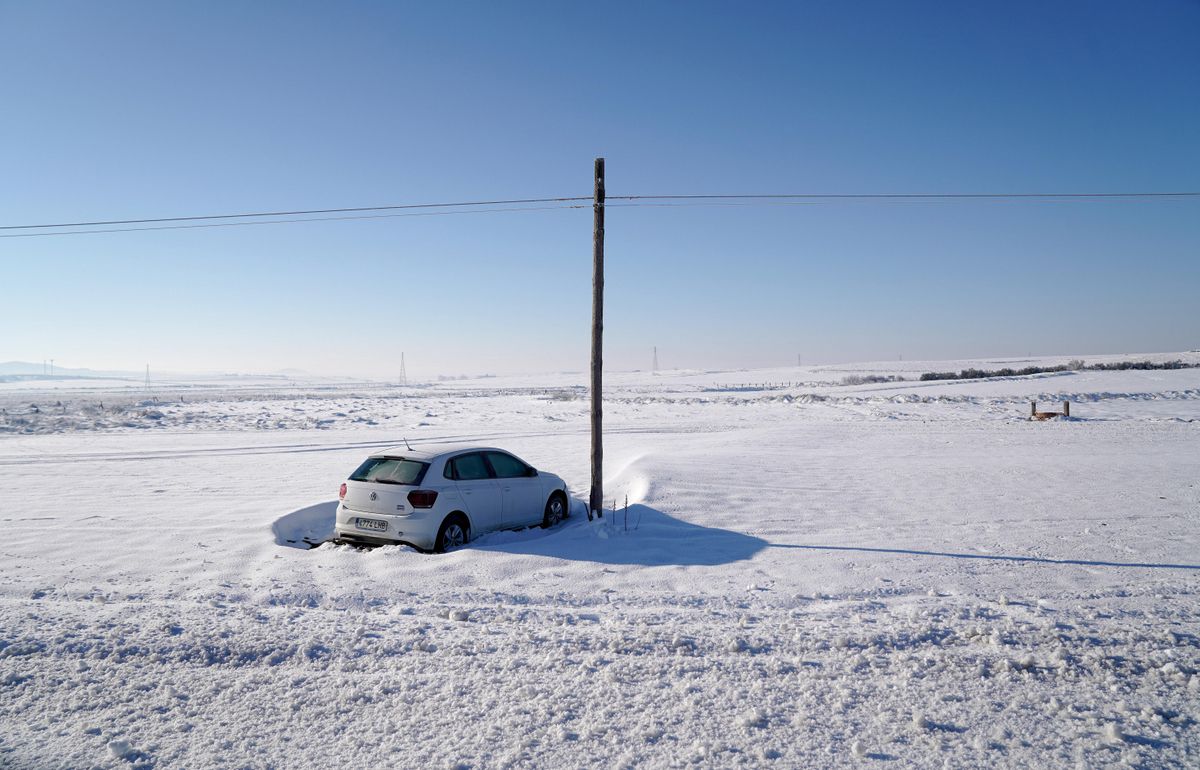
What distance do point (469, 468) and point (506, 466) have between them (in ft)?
2.85

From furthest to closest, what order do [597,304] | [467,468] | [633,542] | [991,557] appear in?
[597,304]
[467,468]
[633,542]
[991,557]

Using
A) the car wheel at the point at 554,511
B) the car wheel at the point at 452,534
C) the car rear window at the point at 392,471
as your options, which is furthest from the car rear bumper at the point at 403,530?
the car wheel at the point at 554,511

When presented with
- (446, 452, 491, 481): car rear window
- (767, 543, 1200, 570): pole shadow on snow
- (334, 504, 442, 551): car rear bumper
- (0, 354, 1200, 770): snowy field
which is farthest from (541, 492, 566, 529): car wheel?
(767, 543, 1200, 570): pole shadow on snow

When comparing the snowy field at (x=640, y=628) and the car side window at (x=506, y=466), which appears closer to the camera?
the snowy field at (x=640, y=628)

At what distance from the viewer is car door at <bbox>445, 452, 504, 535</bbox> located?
33.1 ft

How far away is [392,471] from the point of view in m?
9.86

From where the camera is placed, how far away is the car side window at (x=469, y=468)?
10.1m

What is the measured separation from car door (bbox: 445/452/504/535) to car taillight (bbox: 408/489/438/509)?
1.68ft

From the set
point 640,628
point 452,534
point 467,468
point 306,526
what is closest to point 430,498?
point 452,534

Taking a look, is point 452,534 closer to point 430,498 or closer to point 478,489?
point 430,498

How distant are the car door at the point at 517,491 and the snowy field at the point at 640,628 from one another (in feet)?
1.07

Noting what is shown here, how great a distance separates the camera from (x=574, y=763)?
4191 millimetres

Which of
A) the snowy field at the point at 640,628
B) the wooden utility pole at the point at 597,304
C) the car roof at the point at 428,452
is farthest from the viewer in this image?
the wooden utility pole at the point at 597,304

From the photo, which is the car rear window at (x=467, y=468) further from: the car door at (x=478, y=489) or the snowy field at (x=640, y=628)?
the snowy field at (x=640, y=628)
